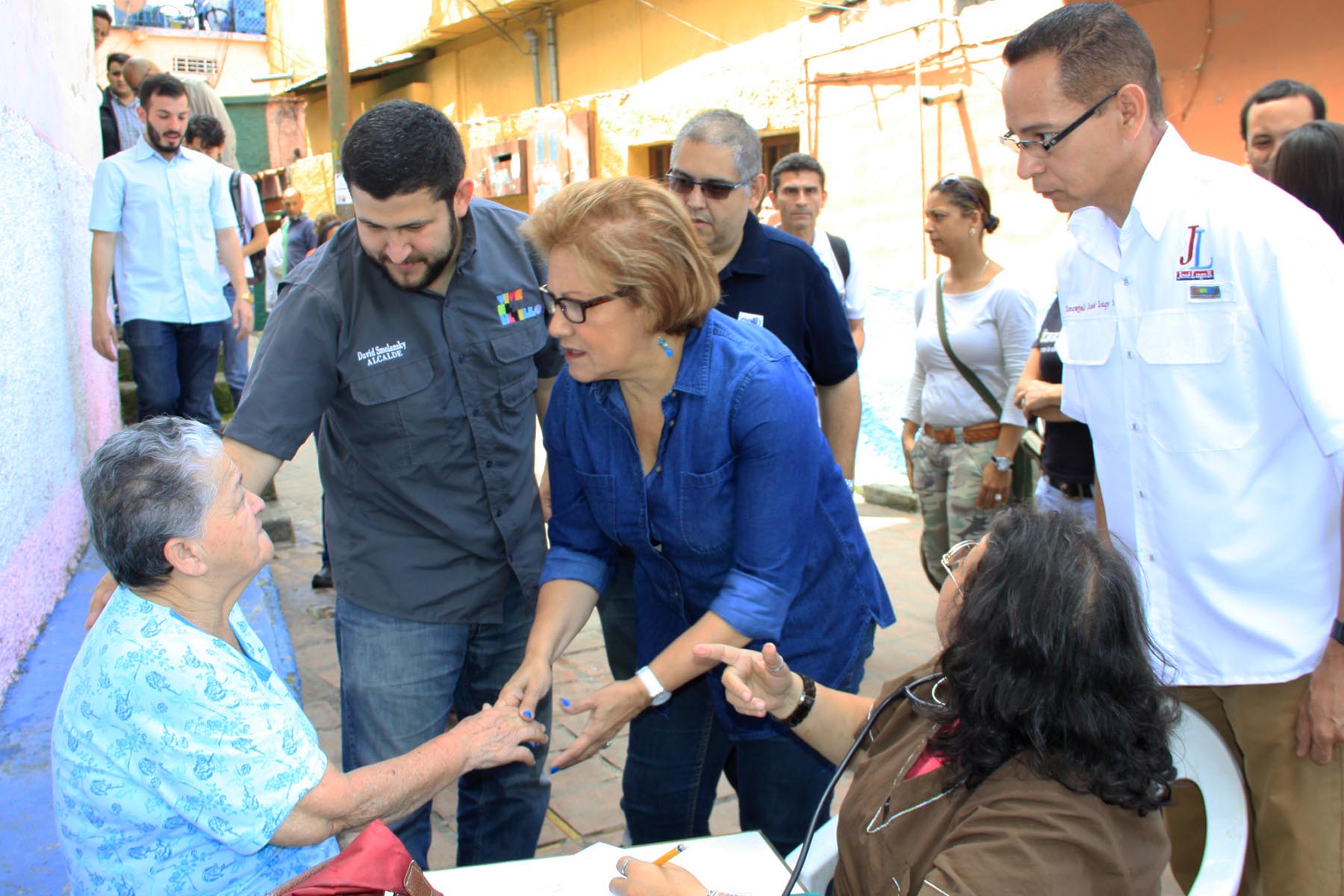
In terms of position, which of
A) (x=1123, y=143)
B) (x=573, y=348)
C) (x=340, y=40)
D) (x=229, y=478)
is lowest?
(x=229, y=478)

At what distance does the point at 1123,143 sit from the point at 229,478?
6.29 feet

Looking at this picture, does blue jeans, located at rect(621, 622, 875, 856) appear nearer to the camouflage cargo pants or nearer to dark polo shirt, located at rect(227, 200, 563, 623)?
dark polo shirt, located at rect(227, 200, 563, 623)

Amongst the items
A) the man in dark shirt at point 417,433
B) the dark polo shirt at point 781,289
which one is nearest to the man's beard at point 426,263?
the man in dark shirt at point 417,433

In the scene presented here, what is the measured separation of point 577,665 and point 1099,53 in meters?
3.45

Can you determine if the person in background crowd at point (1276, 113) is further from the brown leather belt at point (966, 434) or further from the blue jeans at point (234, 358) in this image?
the blue jeans at point (234, 358)

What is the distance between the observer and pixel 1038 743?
63.3 inches

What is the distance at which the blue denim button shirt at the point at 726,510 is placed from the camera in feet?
7.07

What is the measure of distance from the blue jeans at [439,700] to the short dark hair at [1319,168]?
2346 millimetres

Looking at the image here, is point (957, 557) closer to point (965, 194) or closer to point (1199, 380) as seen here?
point (1199, 380)

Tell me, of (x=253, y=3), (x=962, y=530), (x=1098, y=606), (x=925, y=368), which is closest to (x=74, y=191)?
(x=925, y=368)

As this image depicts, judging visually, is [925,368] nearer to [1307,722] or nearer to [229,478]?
[1307,722]

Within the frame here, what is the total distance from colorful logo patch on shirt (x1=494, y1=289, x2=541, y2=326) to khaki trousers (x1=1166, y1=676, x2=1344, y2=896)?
1833 millimetres

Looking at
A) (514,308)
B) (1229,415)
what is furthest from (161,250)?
(1229,415)

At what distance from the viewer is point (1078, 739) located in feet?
5.26
